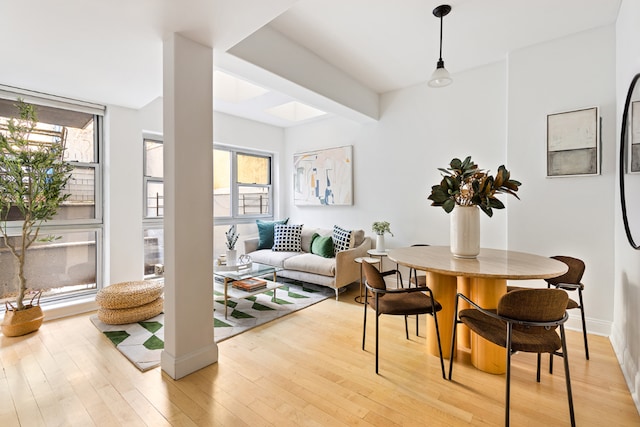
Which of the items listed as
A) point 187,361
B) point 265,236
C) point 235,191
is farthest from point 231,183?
point 187,361

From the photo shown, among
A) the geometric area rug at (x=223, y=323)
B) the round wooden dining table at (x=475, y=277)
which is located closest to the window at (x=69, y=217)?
the geometric area rug at (x=223, y=323)

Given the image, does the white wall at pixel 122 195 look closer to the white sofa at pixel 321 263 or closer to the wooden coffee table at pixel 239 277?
the wooden coffee table at pixel 239 277

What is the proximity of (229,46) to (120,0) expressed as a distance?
0.70 metres

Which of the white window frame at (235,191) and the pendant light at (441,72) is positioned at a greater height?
the pendant light at (441,72)

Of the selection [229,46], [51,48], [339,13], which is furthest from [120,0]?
[339,13]

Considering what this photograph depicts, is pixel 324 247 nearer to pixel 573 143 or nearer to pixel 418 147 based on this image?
pixel 418 147

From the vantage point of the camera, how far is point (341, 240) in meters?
4.18

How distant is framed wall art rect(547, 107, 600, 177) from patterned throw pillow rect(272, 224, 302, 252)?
10.7 ft

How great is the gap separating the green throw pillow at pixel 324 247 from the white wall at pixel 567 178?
2152mm

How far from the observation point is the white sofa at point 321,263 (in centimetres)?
376

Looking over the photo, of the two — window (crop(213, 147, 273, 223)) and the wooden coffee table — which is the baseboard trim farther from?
window (crop(213, 147, 273, 223))

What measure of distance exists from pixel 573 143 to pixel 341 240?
8.95 feet

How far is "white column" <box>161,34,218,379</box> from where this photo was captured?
2047 millimetres

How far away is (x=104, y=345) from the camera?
251cm
